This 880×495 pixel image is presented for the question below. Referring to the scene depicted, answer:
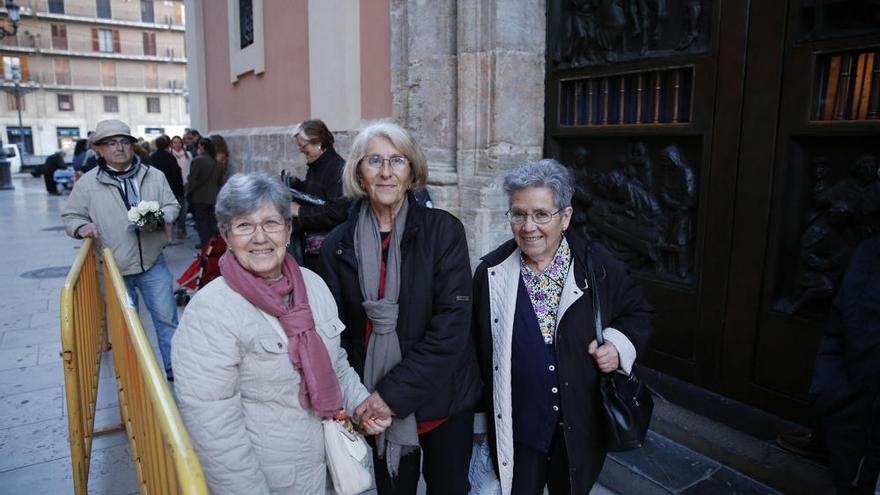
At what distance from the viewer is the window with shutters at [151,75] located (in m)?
48.0

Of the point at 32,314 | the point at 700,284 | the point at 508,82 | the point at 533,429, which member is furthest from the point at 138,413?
the point at 32,314

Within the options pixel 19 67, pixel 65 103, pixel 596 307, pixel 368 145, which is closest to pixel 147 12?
pixel 65 103

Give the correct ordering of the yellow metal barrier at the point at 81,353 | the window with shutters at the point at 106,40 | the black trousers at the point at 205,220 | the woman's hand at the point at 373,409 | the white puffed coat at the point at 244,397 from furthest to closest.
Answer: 1. the window with shutters at the point at 106,40
2. the black trousers at the point at 205,220
3. the yellow metal barrier at the point at 81,353
4. the woman's hand at the point at 373,409
5. the white puffed coat at the point at 244,397

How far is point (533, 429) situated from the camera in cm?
210

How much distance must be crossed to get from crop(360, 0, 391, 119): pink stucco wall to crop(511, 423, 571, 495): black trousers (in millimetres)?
3784

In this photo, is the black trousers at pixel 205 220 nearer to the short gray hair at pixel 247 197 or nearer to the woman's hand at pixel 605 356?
the short gray hair at pixel 247 197

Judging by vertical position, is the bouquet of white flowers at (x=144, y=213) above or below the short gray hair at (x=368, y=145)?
below

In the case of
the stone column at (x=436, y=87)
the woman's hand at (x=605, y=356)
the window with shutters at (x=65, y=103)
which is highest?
the window with shutters at (x=65, y=103)

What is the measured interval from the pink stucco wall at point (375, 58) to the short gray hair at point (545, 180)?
3.44m

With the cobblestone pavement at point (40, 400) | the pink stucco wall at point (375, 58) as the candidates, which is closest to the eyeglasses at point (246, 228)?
the cobblestone pavement at point (40, 400)

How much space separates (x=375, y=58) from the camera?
5.41 meters

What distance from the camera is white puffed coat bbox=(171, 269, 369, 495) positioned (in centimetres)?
166

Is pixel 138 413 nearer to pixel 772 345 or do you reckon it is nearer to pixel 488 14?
pixel 772 345

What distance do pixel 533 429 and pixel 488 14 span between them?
119 inches
